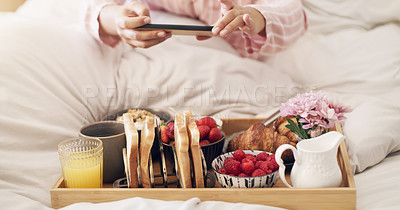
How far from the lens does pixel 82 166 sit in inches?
32.2

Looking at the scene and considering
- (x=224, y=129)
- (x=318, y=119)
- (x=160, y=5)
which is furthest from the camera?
(x=160, y=5)

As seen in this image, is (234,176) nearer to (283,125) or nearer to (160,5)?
(283,125)

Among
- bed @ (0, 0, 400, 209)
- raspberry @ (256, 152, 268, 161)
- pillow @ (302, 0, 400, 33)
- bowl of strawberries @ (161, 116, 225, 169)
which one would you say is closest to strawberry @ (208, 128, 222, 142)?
bowl of strawberries @ (161, 116, 225, 169)

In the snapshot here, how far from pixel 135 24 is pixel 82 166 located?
1.47ft

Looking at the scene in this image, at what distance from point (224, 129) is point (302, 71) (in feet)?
1.65

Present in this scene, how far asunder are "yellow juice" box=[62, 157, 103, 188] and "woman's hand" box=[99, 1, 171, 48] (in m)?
0.40

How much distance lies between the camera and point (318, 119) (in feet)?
2.84

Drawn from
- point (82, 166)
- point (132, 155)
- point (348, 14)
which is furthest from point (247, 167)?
point (348, 14)

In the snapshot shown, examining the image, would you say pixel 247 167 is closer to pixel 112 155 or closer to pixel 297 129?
pixel 297 129

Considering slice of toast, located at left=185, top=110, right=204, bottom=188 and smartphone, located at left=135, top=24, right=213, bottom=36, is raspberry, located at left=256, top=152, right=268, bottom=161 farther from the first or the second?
smartphone, located at left=135, top=24, right=213, bottom=36

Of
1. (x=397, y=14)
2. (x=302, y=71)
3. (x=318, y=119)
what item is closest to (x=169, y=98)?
(x=302, y=71)

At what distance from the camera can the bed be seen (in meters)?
0.93

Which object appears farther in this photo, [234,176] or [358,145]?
[358,145]

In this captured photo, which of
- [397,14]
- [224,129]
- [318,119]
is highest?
[397,14]
